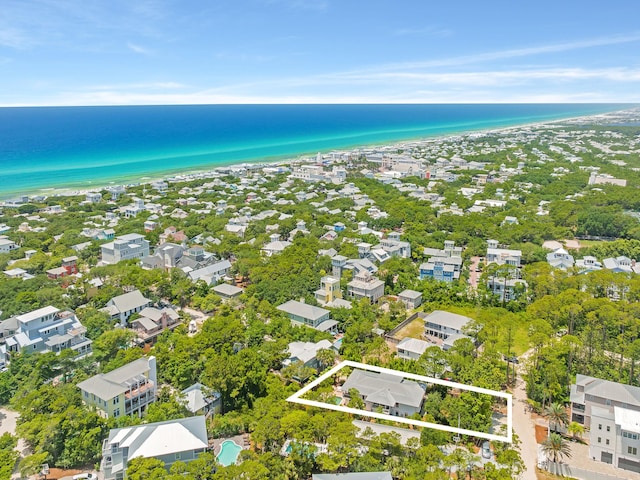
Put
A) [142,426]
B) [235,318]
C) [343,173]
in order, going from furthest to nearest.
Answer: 1. [343,173]
2. [235,318]
3. [142,426]

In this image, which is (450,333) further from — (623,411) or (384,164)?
(384,164)

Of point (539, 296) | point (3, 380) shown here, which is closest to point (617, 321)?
point (539, 296)

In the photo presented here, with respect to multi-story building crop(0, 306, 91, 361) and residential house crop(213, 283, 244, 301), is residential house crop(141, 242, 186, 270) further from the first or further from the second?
multi-story building crop(0, 306, 91, 361)

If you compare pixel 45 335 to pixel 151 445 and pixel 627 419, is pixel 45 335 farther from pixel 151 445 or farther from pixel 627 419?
pixel 627 419

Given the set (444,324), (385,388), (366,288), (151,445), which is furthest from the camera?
(366,288)

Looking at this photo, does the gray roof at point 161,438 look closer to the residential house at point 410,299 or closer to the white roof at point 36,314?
the white roof at point 36,314

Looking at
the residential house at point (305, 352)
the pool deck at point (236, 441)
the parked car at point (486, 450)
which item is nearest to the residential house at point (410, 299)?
the residential house at point (305, 352)

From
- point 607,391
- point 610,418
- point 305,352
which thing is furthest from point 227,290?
point 610,418
